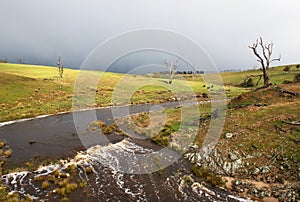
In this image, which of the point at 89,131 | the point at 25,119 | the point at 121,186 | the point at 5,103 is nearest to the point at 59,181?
the point at 121,186

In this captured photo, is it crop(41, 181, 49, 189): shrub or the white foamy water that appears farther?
crop(41, 181, 49, 189): shrub

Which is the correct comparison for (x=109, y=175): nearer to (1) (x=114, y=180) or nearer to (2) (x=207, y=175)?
(1) (x=114, y=180)

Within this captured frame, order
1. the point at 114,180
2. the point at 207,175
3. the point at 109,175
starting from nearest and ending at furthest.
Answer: the point at 114,180 → the point at 207,175 → the point at 109,175

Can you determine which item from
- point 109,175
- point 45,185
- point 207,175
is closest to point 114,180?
point 109,175

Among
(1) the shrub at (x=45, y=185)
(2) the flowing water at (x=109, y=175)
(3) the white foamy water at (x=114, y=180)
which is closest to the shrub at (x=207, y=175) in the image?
(2) the flowing water at (x=109, y=175)

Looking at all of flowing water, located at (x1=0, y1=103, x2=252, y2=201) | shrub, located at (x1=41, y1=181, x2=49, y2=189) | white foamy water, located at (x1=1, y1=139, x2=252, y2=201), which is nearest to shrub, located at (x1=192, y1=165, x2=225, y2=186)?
flowing water, located at (x1=0, y1=103, x2=252, y2=201)

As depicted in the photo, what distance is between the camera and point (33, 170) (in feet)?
65.8

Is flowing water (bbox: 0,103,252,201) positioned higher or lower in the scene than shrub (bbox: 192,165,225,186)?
lower

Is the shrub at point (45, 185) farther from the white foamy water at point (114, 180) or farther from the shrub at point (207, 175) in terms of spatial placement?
the shrub at point (207, 175)

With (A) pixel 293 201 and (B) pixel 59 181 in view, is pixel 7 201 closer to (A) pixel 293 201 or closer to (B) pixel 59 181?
(B) pixel 59 181

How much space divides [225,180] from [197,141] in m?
7.35

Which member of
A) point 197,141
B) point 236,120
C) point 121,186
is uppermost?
point 236,120

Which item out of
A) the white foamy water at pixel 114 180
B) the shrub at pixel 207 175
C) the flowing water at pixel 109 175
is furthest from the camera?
the shrub at pixel 207 175

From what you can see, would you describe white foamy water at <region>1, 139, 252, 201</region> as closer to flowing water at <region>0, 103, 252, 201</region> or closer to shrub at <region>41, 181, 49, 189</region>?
flowing water at <region>0, 103, 252, 201</region>
